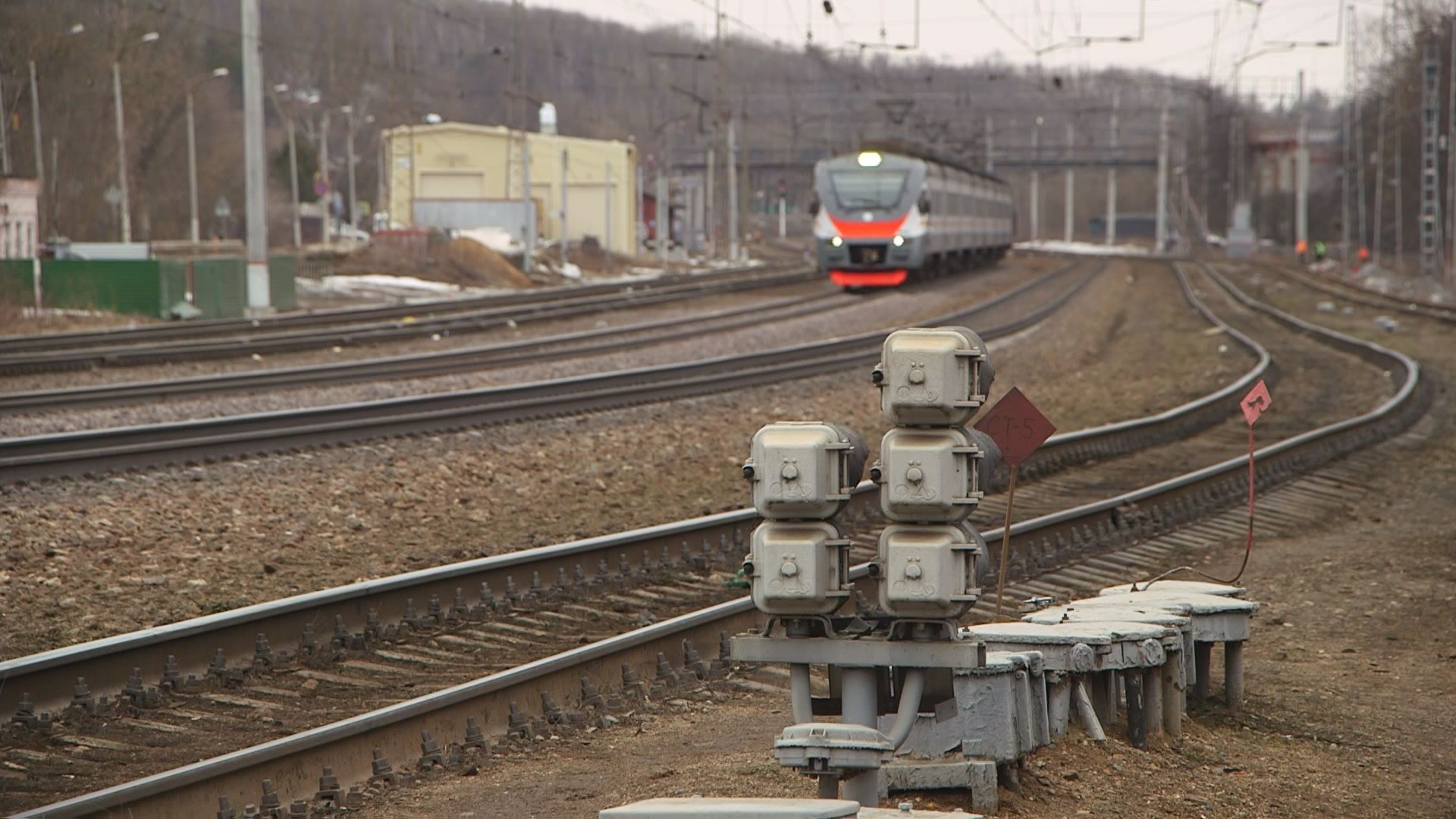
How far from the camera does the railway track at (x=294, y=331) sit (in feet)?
70.0

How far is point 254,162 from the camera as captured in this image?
Result: 106 feet

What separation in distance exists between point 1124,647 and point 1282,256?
8545cm

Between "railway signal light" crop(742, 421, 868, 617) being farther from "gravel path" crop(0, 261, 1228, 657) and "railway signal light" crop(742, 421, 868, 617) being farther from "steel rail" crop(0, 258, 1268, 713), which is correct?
"gravel path" crop(0, 261, 1228, 657)

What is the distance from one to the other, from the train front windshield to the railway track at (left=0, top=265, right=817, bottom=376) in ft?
13.8

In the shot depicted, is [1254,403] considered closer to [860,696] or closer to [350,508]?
[860,696]

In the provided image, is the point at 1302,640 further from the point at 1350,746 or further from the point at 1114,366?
the point at 1114,366

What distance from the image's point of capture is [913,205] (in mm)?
37719

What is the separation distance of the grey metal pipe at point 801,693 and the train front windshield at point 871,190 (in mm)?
32334

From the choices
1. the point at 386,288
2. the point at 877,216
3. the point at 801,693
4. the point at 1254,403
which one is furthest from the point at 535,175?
the point at 801,693

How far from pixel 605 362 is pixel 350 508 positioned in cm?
1109

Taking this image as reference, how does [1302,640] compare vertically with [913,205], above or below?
below

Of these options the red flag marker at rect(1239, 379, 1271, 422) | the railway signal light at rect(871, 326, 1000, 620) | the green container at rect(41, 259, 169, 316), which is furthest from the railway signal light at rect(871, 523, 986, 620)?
the green container at rect(41, 259, 169, 316)

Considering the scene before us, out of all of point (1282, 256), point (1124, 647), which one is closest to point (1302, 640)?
point (1124, 647)

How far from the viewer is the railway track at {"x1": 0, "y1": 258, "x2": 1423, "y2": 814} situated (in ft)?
20.1
